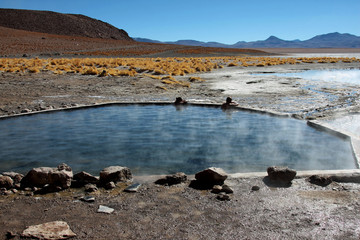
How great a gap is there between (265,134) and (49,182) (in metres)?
4.29

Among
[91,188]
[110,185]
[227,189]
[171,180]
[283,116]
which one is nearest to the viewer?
[227,189]

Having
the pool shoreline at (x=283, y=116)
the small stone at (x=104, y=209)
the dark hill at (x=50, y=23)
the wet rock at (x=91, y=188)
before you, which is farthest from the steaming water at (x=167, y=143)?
the dark hill at (x=50, y=23)

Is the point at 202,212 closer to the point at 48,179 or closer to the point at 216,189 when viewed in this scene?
the point at 216,189

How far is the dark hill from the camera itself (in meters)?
97.8

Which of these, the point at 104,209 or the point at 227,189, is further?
the point at 227,189

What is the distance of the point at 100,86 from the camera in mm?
16109

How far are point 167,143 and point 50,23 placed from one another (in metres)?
106

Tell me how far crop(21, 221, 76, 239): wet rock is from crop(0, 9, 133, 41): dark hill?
102188 millimetres

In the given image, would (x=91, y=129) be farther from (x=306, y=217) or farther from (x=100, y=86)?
Answer: (x=100, y=86)

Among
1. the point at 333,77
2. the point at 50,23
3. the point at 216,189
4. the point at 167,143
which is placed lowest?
the point at 333,77

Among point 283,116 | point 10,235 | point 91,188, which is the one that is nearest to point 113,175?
point 91,188

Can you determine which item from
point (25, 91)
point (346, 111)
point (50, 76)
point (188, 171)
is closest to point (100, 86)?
point (25, 91)

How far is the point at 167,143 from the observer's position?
6.61 m

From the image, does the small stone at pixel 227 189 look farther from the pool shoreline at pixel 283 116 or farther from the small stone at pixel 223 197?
the pool shoreline at pixel 283 116
